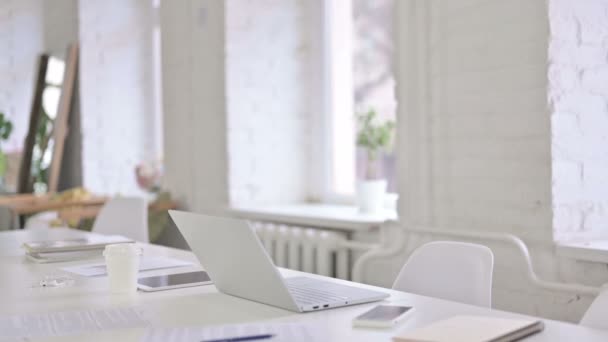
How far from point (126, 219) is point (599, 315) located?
7.62ft

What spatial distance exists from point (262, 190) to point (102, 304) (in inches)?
91.9

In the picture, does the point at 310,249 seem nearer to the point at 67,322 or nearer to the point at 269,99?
the point at 269,99

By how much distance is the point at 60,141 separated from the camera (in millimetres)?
5402

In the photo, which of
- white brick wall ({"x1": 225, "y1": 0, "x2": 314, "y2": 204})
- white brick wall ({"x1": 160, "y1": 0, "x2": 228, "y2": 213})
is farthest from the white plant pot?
white brick wall ({"x1": 160, "y1": 0, "x2": 228, "y2": 213})

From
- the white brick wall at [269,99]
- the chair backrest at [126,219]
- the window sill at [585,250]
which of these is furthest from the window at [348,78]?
the window sill at [585,250]

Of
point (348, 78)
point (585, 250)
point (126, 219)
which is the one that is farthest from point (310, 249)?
point (585, 250)

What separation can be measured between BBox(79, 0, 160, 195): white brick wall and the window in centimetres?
187

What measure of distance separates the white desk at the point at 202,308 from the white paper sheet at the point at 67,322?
39 millimetres

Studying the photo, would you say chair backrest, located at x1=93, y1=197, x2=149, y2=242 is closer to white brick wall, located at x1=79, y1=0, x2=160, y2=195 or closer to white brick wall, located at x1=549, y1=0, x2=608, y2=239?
white brick wall, located at x1=549, y1=0, x2=608, y2=239

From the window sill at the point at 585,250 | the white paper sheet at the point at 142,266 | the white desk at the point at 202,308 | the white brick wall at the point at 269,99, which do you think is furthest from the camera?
the white brick wall at the point at 269,99

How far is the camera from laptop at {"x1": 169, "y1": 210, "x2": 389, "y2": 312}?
1501 mm

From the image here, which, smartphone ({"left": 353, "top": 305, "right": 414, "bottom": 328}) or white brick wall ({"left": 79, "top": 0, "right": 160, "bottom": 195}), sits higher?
white brick wall ({"left": 79, "top": 0, "right": 160, "bottom": 195})

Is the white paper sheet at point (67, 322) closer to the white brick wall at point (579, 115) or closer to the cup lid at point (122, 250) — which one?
Answer: the cup lid at point (122, 250)

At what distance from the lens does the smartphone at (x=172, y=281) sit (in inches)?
70.0
